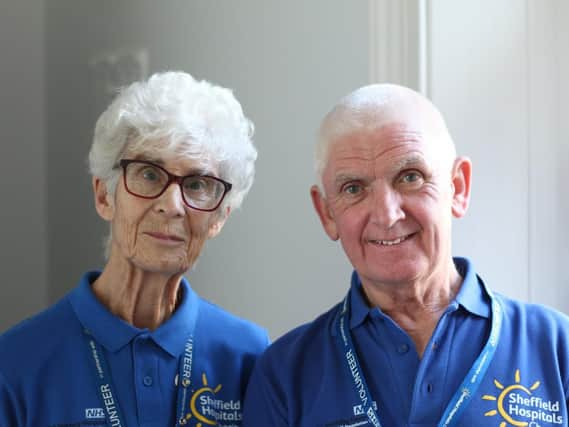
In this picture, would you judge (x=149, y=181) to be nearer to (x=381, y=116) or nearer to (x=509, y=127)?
(x=381, y=116)

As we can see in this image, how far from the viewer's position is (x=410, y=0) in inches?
89.6

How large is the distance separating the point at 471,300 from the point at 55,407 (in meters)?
0.95

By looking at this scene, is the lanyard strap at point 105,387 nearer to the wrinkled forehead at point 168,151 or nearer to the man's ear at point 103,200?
the man's ear at point 103,200

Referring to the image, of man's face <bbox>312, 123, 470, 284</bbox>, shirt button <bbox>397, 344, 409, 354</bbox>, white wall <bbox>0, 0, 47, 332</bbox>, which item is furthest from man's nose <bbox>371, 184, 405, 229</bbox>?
white wall <bbox>0, 0, 47, 332</bbox>

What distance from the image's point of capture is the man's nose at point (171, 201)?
6.53ft

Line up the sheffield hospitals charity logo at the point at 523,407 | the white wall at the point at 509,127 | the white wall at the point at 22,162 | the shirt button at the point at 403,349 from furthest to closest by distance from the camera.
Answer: the white wall at the point at 22,162
the white wall at the point at 509,127
the shirt button at the point at 403,349
the sheffield hospitals charity logo at the point at 523,407

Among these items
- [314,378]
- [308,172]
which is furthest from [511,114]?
[314,378]

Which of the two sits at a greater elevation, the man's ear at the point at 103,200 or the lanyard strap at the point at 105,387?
the man's ear at the point at 103,200

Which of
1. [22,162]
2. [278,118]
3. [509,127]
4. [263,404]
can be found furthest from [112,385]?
[22,162]

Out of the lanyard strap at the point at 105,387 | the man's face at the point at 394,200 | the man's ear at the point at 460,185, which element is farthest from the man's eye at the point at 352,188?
the lanyard strap at the point at 105,387

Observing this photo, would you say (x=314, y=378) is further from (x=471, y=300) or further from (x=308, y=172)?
(x=308, y=172)

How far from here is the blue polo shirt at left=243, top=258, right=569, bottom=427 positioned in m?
1.76

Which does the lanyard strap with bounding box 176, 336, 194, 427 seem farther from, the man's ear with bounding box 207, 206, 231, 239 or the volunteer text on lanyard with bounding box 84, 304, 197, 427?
the man's ear with bounding box 207, 206, 231, 239

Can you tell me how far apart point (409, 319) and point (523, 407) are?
12.2 inches
